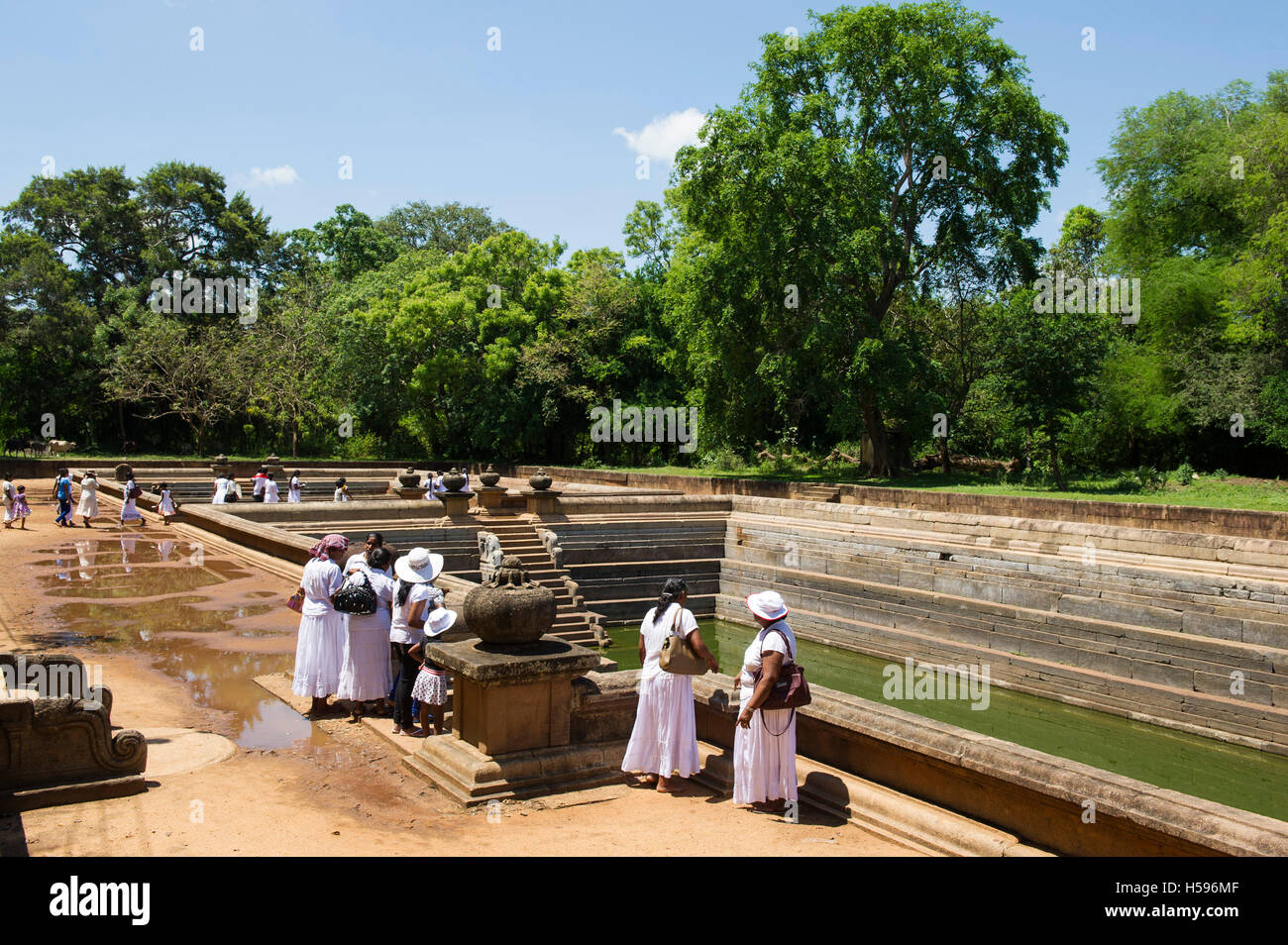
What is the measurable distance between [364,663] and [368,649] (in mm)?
108

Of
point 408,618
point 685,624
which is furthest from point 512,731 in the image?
point 408,618

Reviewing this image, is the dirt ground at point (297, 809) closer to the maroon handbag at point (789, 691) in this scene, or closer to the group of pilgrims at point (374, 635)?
the group of pilgrims at point (374, 635)

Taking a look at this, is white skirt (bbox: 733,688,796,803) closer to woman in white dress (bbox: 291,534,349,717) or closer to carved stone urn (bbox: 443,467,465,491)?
woman in white dress (bbox: 291,534,349,717)

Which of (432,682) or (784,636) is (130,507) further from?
(784,636)

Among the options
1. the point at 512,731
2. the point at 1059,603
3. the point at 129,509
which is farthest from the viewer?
the point at 129,509

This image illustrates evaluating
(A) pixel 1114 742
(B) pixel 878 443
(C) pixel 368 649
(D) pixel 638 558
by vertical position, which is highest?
(B) pixel 878 443

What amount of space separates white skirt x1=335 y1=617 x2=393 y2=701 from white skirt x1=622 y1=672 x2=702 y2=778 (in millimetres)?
2241

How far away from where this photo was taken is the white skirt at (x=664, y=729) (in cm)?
519

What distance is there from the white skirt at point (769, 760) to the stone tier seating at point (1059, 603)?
9.01 metres

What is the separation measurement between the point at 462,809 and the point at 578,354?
32.8 meters

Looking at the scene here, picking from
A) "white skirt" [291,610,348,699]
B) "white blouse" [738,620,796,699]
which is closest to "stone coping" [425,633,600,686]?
"white blouse" [738,620,796,699]

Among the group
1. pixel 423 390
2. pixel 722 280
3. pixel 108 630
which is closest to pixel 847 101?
pixel 722 280

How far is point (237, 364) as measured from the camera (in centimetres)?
3750

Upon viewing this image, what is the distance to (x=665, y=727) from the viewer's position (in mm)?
5199
